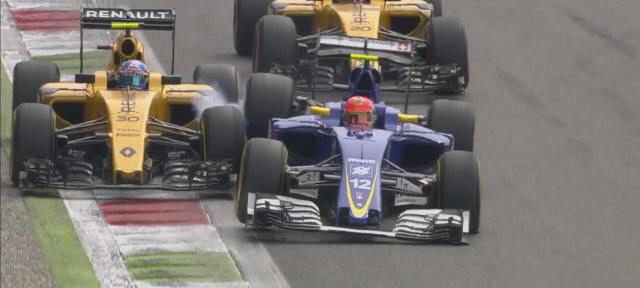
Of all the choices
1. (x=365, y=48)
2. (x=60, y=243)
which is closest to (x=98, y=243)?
(x=60, y=243)

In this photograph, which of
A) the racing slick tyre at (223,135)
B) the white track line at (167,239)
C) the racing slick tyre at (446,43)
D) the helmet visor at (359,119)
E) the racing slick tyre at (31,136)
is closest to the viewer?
the white track line at (167,239)

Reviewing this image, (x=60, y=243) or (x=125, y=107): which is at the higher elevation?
(x=125, y=107)

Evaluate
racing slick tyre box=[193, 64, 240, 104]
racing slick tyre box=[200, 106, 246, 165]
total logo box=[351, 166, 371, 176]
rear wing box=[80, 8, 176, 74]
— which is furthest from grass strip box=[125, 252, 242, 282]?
rear wing box=[80, 8, 176, 74]

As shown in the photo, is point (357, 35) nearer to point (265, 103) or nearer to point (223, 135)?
point (265, 103)

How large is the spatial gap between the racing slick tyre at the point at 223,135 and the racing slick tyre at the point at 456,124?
8.02ft

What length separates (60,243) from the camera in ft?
84.6

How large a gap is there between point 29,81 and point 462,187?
6.96 meters

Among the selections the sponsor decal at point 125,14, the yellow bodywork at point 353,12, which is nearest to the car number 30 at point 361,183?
the sponsor decal at point 125,14

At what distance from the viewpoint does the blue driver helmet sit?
29250mm

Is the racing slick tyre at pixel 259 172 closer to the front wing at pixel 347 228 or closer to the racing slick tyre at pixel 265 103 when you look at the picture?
the front wing at pixel 347 228

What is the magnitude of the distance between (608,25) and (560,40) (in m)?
1.35

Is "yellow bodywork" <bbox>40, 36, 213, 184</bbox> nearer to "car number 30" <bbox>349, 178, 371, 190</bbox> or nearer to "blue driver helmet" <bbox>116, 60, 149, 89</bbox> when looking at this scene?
"blue driver helmet" <bbox>116, 60, 149, 89</bbox>

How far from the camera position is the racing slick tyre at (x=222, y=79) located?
3030cm

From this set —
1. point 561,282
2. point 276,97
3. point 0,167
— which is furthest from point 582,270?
point 0,167
